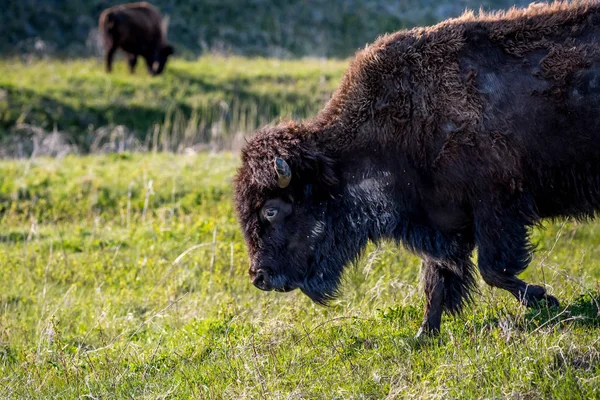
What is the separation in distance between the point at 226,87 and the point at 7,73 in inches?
220

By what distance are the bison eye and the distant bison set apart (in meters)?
16.6

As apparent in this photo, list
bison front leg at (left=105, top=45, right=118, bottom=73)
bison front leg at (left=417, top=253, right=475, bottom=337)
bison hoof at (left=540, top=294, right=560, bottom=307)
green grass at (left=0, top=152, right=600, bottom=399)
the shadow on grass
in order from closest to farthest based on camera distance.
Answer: green grass at (left=0, top=152, right=600, bottom=399), the shadow on grass, bison hoof at (left=540, top=294, right=560, bottom=307), bison front leg at (left=417, top=253, right=475, bottom=337), bison front leg at (left=105, top=45, right=118, bottom=73)

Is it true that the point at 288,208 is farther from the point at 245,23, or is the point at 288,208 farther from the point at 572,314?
the point at 245,23

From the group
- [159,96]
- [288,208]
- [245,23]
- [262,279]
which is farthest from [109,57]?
[262,279]

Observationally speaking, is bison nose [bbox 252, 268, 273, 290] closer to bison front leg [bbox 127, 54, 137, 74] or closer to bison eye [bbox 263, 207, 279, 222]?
bison eye [bbox 263, 207, 279, 222]

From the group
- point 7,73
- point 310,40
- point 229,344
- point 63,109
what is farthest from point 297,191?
point 310,40

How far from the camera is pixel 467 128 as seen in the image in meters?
5.82

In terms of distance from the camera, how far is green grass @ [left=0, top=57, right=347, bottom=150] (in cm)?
1803

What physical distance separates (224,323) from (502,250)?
7.55 feet

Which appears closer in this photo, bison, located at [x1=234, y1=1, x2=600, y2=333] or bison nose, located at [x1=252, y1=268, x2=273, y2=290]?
bison, located at [x1=234, y1=1, x2=600, y2=333]

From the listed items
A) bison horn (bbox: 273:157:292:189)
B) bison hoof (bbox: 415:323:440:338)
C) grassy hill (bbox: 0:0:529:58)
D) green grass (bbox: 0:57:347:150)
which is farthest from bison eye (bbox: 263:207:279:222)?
grassy hill (bbox: 0:0:529:58)

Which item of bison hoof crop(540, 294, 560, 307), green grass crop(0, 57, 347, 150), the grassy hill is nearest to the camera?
bison hoof crop(540, 294, 560, 307)

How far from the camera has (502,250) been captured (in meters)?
5.80

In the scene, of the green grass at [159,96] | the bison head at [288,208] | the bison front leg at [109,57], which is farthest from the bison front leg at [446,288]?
the bison front leg at [109,57]
